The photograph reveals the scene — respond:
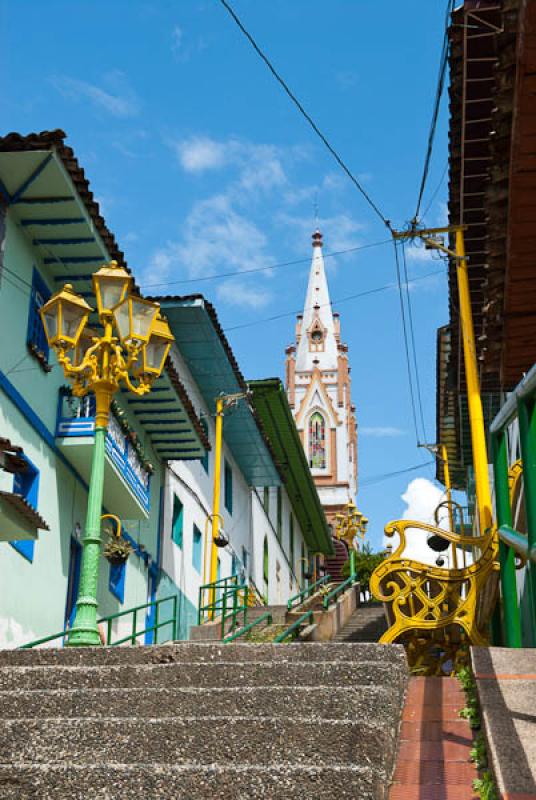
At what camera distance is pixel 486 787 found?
4340mm

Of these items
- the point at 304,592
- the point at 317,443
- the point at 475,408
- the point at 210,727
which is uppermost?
the point at 317,443

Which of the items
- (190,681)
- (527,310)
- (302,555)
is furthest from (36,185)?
(302,555)

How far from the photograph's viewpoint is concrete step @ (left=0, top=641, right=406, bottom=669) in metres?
6.99

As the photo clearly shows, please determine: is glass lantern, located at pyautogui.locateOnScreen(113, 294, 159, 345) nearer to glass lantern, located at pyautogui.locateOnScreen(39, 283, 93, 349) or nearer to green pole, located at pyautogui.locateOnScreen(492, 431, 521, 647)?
glass lantern, located at pyautogui.locateOnScreen(39, 283, 93, 349)

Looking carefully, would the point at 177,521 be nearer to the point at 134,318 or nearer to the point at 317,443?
the point at 134,318

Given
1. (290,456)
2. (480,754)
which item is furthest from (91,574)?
(290,456)

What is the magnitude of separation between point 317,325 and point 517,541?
267ft

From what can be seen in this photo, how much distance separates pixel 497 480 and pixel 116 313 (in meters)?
5.33

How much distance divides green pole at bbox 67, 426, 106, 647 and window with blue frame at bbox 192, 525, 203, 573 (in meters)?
13.5

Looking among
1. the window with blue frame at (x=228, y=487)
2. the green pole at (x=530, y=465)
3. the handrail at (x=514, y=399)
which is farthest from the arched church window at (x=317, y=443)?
the green pole at (x=530, y=465)

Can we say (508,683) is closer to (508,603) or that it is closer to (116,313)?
(508,603)

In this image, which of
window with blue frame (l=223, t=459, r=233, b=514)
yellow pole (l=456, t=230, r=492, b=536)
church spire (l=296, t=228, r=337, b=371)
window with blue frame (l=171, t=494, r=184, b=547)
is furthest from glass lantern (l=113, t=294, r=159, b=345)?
church spire (l=296, t=228, r=337, b=371)

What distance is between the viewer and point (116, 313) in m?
11.0

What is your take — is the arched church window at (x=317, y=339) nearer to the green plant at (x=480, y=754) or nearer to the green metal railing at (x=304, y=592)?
the green metal railing at (x=304, y=592)
